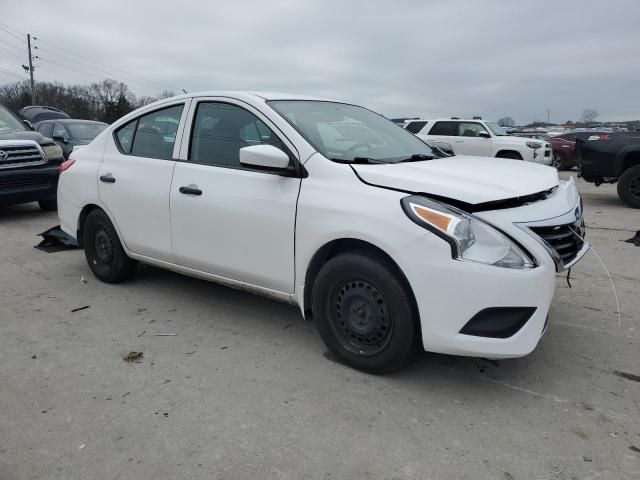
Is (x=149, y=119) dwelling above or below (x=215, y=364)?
above

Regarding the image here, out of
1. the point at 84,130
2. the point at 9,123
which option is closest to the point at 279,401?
the point at 9,123

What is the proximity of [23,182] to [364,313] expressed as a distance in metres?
7.02

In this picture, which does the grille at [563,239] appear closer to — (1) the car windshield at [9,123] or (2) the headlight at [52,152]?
(2) the headlight at [52,152]

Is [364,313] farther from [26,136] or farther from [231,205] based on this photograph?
[26,136]

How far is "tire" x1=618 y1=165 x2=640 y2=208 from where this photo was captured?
9734mm

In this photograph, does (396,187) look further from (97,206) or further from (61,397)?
(97,206)

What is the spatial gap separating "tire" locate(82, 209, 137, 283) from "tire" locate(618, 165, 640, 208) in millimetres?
8991

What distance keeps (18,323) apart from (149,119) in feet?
6.35

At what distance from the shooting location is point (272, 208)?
3414 millimetres

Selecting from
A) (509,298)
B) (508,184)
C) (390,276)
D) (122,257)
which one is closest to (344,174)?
(390,276)

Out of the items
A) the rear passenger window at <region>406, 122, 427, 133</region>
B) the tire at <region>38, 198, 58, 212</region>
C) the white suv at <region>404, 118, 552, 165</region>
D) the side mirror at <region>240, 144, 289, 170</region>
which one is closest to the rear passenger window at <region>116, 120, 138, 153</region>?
the side mirror at <region>240, 144, 289, 170</region>

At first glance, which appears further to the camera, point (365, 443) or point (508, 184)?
point (508, 184)

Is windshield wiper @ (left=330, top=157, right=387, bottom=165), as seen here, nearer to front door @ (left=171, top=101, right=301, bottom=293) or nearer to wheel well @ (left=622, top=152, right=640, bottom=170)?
front door @ (left=171, top=101, right=301, bottom=293)

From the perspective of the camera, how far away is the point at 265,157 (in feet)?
10.7
